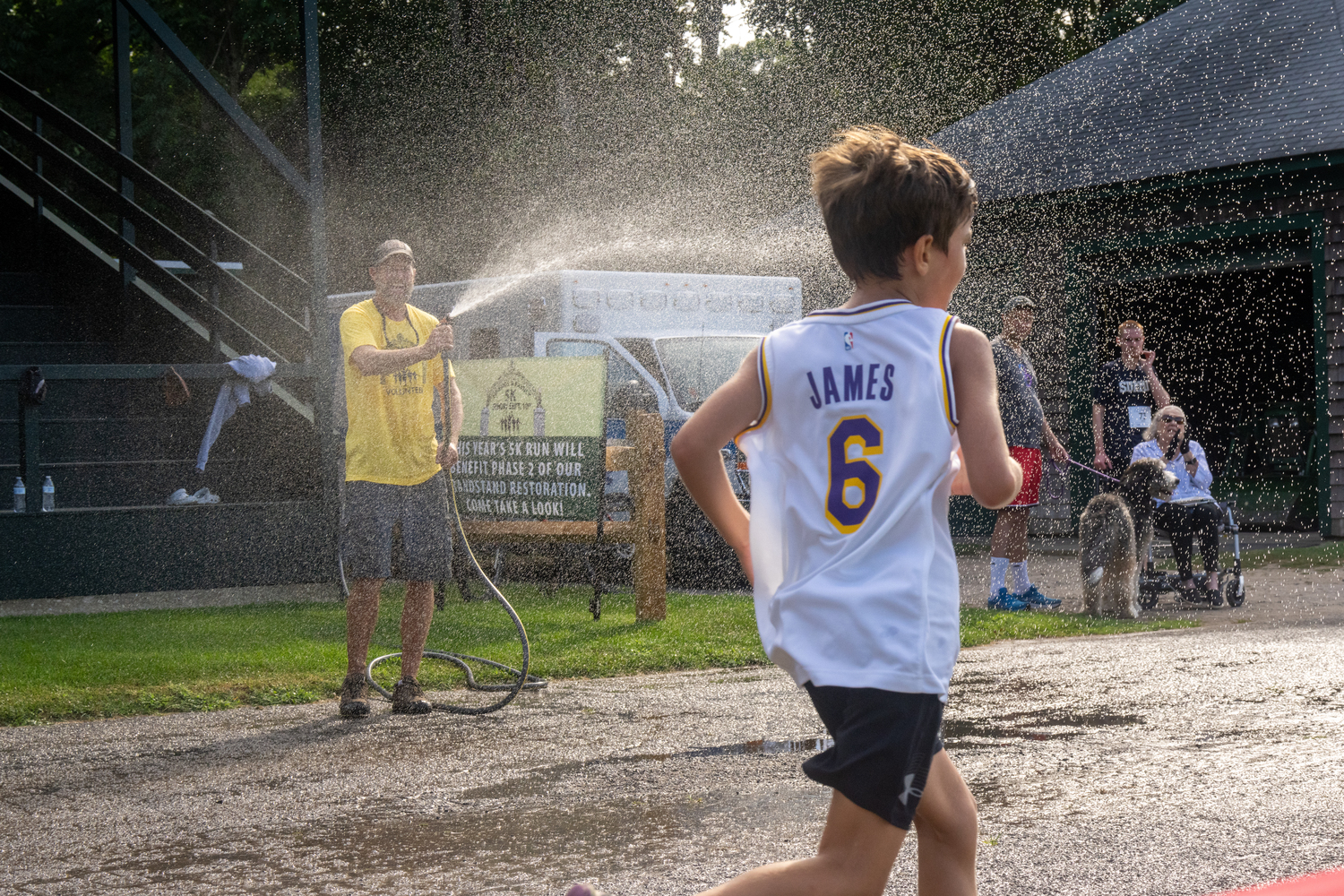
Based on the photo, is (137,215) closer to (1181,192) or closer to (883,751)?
(1181,192)

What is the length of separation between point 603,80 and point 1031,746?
2999cm

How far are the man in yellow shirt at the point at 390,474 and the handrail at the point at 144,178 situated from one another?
221 inches

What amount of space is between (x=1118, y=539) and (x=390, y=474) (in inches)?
214

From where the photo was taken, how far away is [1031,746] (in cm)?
595

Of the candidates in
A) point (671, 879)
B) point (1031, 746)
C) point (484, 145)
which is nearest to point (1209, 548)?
point (1031, 746)

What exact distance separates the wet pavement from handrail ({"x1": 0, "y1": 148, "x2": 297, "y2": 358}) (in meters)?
6.51

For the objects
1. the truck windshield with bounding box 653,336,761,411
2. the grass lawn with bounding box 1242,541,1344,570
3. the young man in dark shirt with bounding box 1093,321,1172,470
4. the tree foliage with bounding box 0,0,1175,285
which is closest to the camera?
the young man in dark shirt with bounding box 1093,321,1172,470

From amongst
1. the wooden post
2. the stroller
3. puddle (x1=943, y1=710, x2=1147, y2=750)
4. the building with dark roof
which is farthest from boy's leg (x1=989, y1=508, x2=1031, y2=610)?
the building with dark roof

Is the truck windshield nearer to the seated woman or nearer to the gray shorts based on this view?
the seated woman

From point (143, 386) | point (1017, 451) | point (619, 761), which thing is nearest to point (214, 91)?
point (143, 386)

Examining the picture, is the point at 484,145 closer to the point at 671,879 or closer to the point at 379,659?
the point at 379,659

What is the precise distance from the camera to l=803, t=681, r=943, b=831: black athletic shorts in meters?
2.53

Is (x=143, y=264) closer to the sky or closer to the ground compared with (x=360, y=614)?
closer to the sky

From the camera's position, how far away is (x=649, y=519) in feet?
33.8
